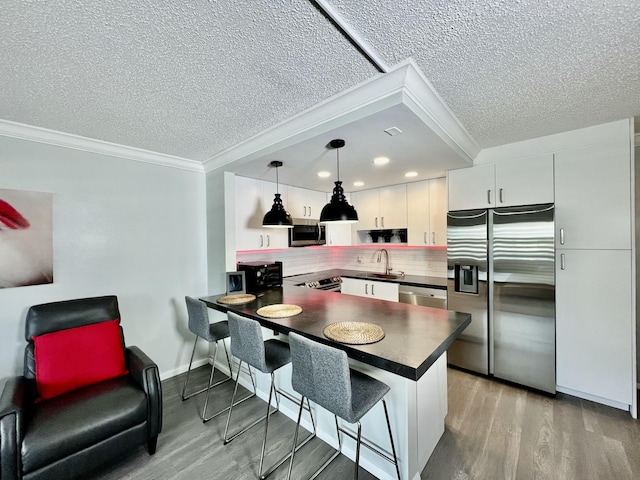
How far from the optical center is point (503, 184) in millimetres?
2779

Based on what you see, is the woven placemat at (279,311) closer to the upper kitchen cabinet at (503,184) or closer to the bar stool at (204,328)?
the bar stool at (204,328)

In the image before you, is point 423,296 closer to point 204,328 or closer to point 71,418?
point 204,328

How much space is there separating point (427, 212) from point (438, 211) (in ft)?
0.47

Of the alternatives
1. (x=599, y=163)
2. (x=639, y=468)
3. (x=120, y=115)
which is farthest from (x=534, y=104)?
(x=120, y=115)

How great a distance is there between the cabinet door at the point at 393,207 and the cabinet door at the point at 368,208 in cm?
7

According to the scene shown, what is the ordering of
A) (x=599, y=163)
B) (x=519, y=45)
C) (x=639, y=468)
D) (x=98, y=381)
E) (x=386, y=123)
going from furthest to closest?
(x=599, y=163) < (x=98, y=381) < (x=386, y=123) < (x=639, y=468) < (x=519, y=45)

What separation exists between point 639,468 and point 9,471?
373 centimetres

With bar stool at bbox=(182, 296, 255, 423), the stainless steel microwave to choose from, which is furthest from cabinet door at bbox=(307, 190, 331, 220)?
bar stool at bbox=(182, 296, 255, 423)

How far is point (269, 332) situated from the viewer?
2537 millimetres

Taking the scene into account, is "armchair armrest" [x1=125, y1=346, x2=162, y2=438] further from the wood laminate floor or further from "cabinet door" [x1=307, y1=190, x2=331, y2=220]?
"cabinet door" [x1=307, y1=190, x2=331, y2=220]

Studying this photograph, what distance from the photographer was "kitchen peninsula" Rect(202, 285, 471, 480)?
55.8 inches

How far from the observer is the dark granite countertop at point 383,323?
4.47 ft

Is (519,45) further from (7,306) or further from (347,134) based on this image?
(7,306)

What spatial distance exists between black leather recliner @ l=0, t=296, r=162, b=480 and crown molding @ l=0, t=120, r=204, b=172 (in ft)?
4.60
